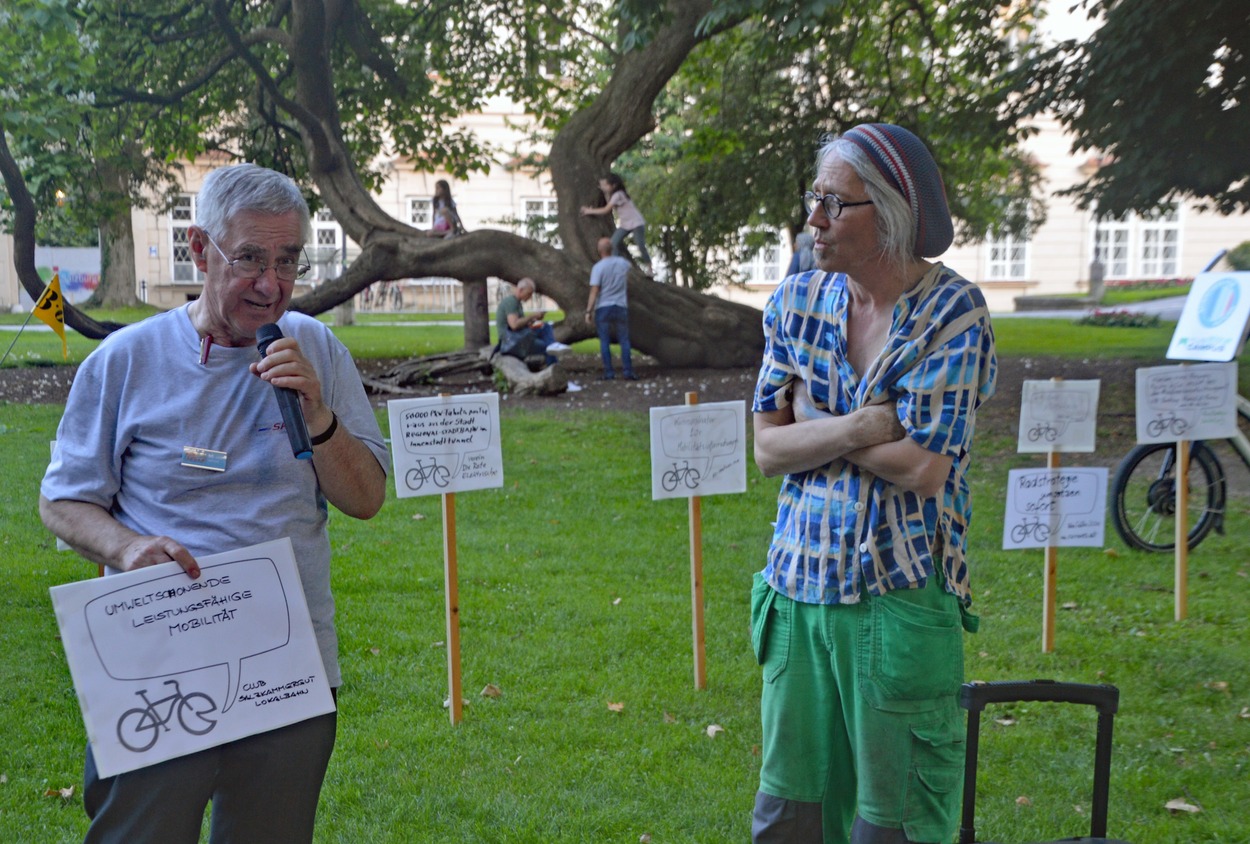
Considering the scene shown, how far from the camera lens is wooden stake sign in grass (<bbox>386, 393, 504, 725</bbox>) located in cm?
486

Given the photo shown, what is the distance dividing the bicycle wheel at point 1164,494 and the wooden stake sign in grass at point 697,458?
305 centimetres

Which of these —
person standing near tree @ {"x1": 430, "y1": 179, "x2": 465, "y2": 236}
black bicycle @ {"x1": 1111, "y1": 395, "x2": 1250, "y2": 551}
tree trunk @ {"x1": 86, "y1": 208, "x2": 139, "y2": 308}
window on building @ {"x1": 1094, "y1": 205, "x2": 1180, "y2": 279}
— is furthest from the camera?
window on building @ {"x1": 1094, "y1": 205, "x2": 1180, "y2": 279}

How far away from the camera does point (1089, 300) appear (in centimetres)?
3631

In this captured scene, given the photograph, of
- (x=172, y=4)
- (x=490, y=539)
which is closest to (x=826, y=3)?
(x=490, y=539)

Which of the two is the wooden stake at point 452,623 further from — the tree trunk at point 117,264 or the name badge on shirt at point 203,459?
the tree trunk at point 117,264

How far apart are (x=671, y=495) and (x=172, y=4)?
50.0ft

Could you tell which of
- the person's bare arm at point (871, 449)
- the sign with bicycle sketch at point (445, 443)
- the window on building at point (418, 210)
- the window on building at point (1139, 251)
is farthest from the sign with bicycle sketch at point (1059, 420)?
the window on building at point (418, 210)

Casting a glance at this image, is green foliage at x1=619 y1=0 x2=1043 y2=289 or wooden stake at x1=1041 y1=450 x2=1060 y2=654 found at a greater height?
green foliage at x1=619 y1=0 x2=1043 y2=289

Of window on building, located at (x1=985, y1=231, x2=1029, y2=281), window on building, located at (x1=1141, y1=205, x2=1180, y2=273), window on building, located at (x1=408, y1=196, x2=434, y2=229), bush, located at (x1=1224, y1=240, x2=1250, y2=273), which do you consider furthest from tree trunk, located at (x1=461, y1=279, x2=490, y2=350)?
window on building, located at (x1=985, y1=231, x2=1029, y2=281)

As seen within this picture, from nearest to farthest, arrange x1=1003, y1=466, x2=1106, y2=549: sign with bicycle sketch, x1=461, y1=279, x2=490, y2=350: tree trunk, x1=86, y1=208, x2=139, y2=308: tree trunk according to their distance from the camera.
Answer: x1=1003, y1=466, x2=1106, y2=549: sign with bicycle sketch
x1=86, y1=208, x2=139, y2=308: tree trunk
x1=461, y1=279, x2=490, y2=350: tree trunk

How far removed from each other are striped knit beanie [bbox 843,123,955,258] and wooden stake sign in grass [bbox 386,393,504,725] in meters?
2.66

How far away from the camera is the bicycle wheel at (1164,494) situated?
7.22 m

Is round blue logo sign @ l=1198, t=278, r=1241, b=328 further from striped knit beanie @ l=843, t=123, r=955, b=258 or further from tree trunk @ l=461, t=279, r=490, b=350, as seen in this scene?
tree trunk @ l=461, t=279, r=490, b=350

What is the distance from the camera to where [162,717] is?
7.12 feet
